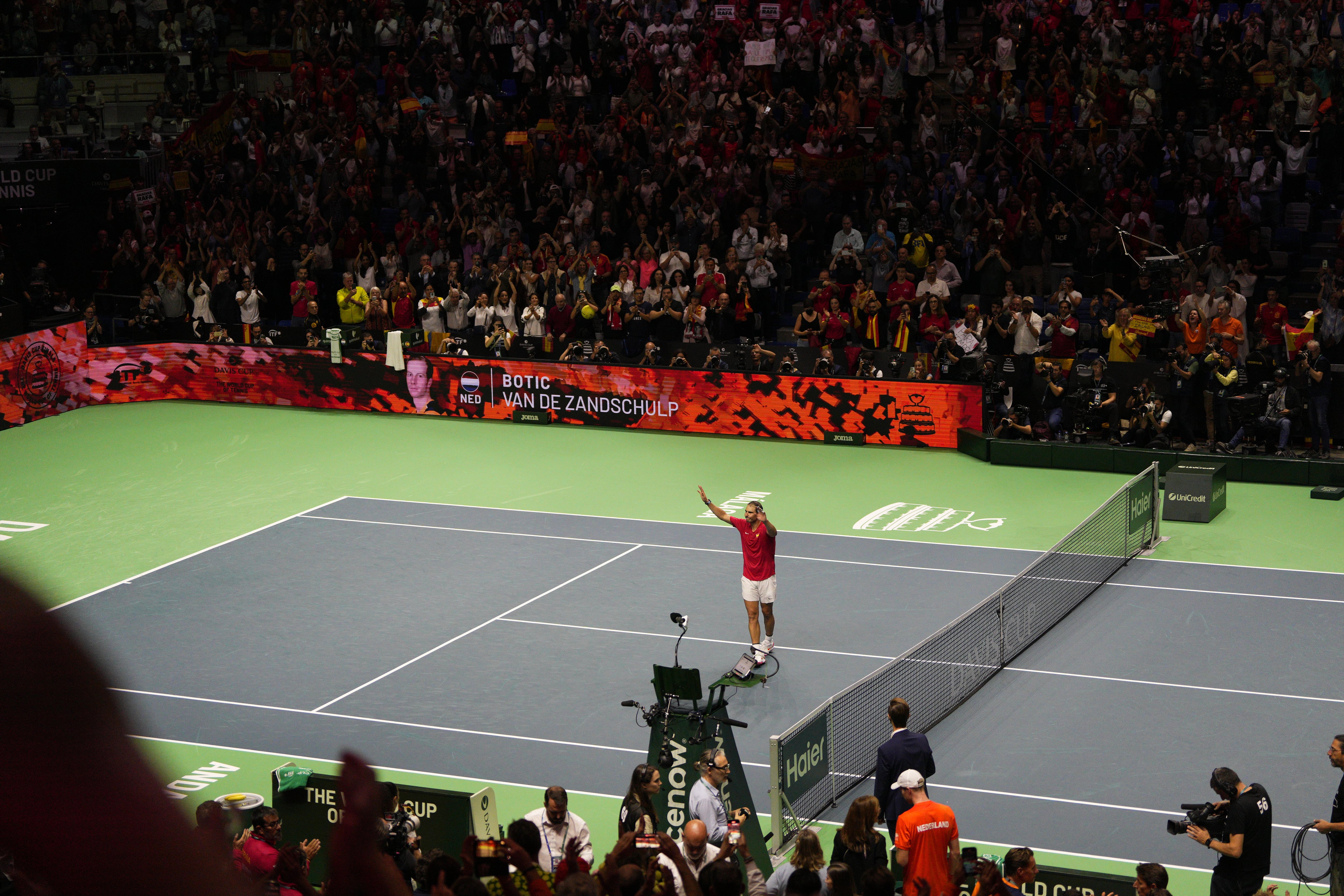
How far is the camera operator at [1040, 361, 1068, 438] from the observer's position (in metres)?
27.4

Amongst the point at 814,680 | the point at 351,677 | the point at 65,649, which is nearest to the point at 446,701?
the point at 351,677

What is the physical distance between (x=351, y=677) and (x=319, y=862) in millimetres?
6282

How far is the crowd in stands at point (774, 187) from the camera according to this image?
2977 cm

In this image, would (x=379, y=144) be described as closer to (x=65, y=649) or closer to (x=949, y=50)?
(x=949, y=50)

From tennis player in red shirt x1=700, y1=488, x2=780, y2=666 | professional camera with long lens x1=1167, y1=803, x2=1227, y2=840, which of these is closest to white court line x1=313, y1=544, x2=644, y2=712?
tennis player in red shirt x1=700, y1=488, x2=780, y2=666

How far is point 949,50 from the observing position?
3634 centimetres

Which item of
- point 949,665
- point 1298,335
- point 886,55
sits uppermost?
point 886,55

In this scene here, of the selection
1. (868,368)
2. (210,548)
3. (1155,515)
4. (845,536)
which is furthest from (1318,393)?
(210,548)

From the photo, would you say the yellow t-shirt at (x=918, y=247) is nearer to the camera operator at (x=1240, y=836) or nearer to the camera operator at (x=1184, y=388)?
the camera operator at (x=1184, y=388)

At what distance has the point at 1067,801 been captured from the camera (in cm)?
1438

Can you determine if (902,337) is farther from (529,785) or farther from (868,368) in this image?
(529,785)

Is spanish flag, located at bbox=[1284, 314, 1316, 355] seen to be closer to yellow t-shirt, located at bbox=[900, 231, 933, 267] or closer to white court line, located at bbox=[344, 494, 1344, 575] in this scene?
white court line, located at bbox=[344, 494, 1344, 575]

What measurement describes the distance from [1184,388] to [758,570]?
12.3 meters

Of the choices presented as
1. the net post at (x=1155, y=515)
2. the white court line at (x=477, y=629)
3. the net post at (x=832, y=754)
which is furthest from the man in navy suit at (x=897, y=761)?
the net post at (x=1155, y=515)
